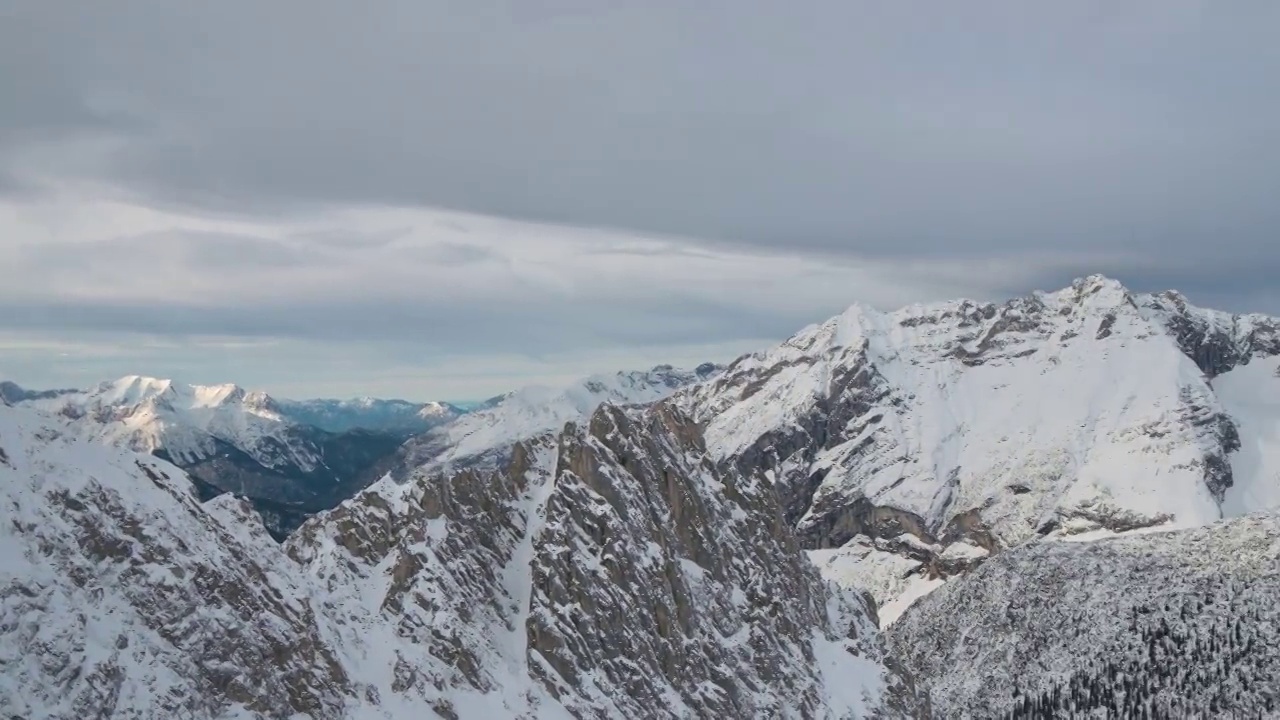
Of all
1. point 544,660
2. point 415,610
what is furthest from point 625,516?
point 415,610

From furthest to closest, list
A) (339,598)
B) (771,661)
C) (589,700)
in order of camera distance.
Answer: (771,661)
(589,700)
(339,598)

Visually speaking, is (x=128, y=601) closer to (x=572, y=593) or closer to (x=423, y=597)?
(x=423, y=597)

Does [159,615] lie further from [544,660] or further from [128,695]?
[544,660]

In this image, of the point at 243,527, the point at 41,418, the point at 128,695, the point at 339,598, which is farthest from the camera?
the point at 339,598

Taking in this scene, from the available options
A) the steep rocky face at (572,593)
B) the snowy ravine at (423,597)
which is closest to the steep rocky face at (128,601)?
the snowy ravine at (423,597)

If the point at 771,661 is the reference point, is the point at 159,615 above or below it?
above

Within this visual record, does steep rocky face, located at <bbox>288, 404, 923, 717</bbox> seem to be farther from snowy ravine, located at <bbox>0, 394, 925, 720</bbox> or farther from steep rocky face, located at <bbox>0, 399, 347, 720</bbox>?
steep rocky face, located at <bbox>0, 399, 347, 720</bbox>
